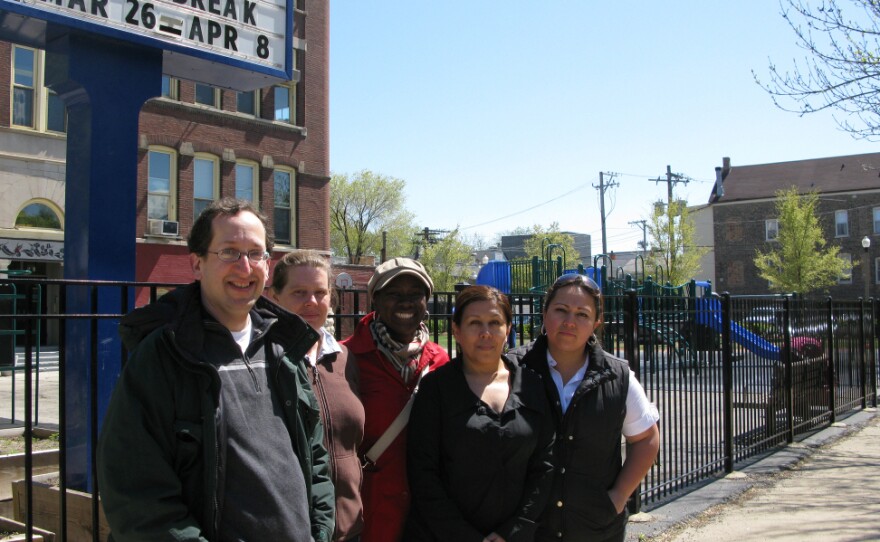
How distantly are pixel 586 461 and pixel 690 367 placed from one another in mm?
4590

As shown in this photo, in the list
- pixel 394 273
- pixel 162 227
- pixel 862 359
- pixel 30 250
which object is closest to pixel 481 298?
pixel 394 273

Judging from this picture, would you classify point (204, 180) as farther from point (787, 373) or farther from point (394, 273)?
point (394, 273)

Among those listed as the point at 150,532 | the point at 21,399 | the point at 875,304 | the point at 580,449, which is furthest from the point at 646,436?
the point at 875,304

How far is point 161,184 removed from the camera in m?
21.5

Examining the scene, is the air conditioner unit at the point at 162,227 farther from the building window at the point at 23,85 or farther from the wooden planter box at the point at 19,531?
the wooden planter box at the point at 19,531

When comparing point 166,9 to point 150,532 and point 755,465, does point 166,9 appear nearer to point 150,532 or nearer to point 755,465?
point 150,532

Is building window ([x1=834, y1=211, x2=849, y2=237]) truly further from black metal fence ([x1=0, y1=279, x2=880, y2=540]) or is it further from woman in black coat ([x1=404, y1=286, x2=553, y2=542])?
woman in black coat ([x1=404, y1=286, x2=553, y2=542])

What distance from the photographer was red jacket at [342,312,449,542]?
3025 millimetres

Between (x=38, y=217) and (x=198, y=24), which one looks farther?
(x=38, y=217)

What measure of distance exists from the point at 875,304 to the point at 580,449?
13003 millimetres

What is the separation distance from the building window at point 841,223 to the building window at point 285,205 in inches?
1687

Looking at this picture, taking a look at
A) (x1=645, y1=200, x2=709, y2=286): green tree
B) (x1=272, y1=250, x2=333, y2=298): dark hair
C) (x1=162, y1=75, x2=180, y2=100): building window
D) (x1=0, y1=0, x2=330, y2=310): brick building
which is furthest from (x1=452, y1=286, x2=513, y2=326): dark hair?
(x1=645, y1=200, x2=709, y2=286): green tree

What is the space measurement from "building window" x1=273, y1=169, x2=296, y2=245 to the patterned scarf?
857 inches

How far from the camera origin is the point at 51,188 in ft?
65.6
